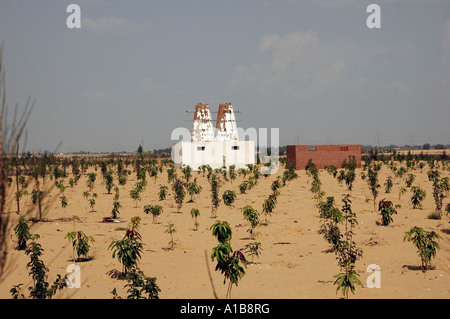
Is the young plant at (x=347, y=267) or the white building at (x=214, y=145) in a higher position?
the white building at (x=214, y=145)

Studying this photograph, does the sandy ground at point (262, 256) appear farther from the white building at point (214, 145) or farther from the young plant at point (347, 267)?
the white building at point (214, 145)

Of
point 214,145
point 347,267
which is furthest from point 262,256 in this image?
point 214,145

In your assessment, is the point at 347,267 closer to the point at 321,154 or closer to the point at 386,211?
the point at 386,211

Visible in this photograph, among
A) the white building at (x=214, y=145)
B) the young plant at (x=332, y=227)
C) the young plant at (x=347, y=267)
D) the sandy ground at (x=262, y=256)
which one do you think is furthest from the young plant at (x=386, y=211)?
the white building at (x=214, y=145)

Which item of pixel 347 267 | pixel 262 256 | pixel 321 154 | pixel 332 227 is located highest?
pixel 321 154

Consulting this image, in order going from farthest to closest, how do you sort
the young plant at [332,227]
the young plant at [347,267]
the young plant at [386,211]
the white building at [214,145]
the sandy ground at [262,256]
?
the white building at [214,145] < the young plant at [386,211] < the young plant at [332,227] < the sandy ground at [262,256] < the young plant at [347,267]

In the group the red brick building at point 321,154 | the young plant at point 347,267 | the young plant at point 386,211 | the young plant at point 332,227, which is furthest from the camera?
the red brick building at point 321,154

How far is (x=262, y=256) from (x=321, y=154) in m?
34.6

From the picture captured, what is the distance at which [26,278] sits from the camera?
9.47m

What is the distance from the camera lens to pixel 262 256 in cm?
1164

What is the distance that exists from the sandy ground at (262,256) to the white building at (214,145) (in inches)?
991

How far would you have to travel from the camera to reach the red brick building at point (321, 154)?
145 ft

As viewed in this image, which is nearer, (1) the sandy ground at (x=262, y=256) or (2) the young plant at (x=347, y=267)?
(2) the young plant at (x=347, y=267)
